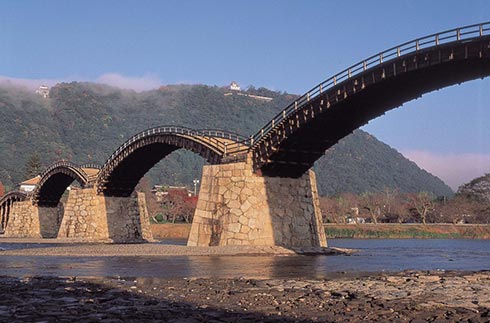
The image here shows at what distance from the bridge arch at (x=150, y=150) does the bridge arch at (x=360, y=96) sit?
4.18 metres

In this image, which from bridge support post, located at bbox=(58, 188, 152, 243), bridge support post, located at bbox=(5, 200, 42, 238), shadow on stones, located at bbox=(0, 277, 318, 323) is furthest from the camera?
bridge support post, located at bbox=(5, 200, 42, 238)

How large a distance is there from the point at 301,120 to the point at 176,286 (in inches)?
844

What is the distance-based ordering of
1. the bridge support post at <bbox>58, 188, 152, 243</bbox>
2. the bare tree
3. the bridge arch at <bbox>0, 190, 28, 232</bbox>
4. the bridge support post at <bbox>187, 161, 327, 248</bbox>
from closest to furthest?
the bridge support post at <bbox>187, 161, 327, 248</bbox>
the bridge support post at <bbox>58, 188, 152, 243</bbox>
the bridge arch at <bbox>0, 190, 28, 232</bbox>
the bare tree

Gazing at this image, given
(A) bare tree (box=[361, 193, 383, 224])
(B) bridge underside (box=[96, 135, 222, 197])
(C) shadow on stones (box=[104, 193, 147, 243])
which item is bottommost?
(C) shadow on stones (box=[104, 193, 147, 243])

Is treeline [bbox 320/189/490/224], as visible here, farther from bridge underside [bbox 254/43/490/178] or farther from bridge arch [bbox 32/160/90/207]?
bridge underside [bbox 254/43/490/178]

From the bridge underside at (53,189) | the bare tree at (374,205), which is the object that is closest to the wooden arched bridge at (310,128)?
the bridge underside at (53,189)

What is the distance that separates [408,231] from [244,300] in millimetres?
87266

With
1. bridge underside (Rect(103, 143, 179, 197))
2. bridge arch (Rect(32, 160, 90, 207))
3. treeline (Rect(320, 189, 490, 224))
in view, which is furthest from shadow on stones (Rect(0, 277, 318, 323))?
treeline (Rect(320, 189, 490, 224))

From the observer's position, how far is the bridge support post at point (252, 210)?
130 feet

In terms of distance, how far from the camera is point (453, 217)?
10856 centimetres

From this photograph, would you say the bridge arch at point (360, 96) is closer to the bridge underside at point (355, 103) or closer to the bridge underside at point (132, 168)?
the bridge underside at point (355, 103)

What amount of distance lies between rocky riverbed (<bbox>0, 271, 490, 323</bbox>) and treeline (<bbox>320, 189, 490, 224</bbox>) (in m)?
91.5

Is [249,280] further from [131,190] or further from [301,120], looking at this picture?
[131,190]

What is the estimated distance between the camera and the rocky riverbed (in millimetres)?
11713
